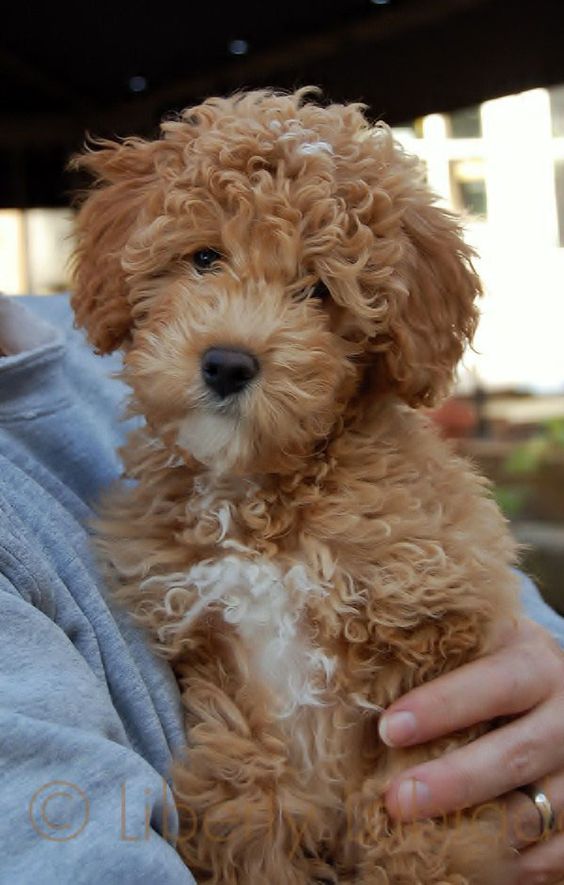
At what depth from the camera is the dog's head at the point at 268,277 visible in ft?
5.54

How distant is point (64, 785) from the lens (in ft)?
4.12

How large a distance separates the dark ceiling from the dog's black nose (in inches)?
167

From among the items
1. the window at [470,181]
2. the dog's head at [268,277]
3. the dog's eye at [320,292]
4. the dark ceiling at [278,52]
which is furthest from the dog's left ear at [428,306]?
the window at [470,181]

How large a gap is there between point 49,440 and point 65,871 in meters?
0.98

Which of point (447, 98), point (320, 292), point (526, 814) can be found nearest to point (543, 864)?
point (526, 814)

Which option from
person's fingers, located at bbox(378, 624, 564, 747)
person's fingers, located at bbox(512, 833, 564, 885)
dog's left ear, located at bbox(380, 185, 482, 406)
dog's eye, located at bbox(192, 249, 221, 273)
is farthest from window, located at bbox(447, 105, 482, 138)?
person's fingers, located at bbox(512, 833, 564, 885)

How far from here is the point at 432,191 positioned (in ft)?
6.68

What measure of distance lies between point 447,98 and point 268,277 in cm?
492

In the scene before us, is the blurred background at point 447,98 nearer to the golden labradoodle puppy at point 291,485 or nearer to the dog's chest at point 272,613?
the golden labradoodle puppy at point 291,485

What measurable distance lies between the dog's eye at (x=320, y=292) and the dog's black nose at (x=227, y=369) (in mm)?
211

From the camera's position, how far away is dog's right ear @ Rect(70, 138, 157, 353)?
191cm

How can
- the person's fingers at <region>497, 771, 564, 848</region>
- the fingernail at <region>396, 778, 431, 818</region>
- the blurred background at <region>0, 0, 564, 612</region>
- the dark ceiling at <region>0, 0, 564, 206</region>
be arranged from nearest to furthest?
1. the fingernail at <region>396, 778, 431, 818</region>
2. the person's fingers at <region>497, 771, 564, 848</region>
3. the dark ceiling at <region>0, 0, 564, 206</region>
4. the blurred background at <region>0, 0, 564, 612</region>

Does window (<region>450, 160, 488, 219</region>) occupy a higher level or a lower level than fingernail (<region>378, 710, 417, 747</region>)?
higher

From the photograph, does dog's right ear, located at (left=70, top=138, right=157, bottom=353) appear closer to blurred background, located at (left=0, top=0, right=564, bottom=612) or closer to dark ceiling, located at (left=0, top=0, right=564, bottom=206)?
dark ceiling, located at (left=0, top=0, right=564, bottom=206)
